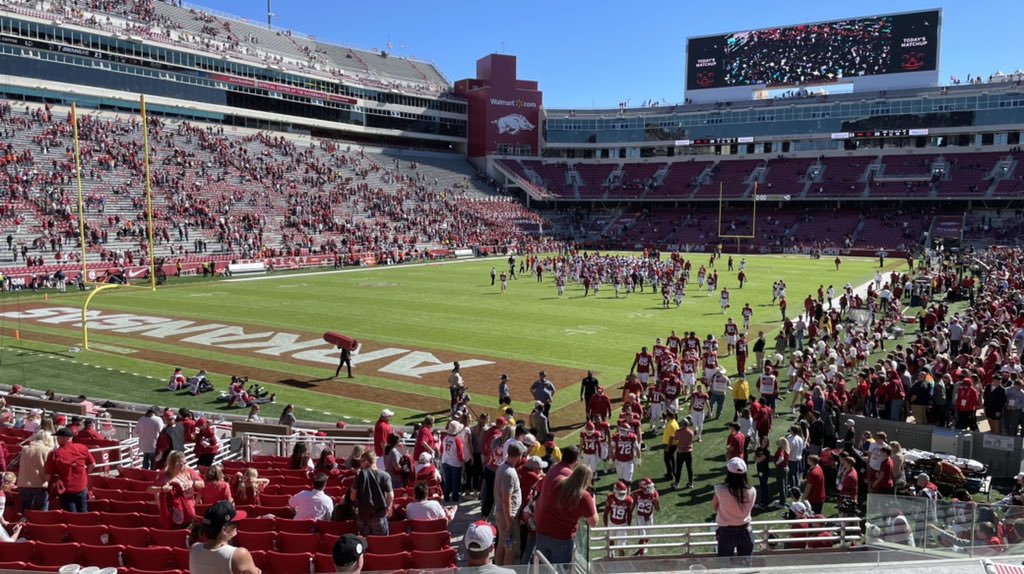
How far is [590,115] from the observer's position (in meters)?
87.2

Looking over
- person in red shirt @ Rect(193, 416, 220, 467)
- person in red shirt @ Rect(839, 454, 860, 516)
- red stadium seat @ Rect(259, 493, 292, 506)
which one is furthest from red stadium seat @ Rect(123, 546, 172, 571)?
person in red shirt @ Rect(839, 454, 860, 516)

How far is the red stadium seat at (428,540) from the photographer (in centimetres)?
664

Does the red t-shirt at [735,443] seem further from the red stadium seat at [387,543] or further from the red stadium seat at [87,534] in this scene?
the red stadium seat at [87,534]

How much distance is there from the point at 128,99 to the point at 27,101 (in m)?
7.19

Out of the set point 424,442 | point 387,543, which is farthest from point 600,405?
point 387,543

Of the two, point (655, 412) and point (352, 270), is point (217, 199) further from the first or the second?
point (655, 412)

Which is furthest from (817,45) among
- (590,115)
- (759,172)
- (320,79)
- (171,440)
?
(171,440)

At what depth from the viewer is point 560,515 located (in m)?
6.05

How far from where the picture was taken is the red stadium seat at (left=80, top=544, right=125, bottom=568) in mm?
6121

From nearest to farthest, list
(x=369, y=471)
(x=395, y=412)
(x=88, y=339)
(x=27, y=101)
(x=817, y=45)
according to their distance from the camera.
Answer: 1. (x=369, y=471)
2. (x=395, y=412)
3. (x=88, y=339)
4. (x=27, y=101)
5. (x=817, y=45)

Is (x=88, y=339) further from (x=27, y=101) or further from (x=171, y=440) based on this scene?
(x=27, y=101)

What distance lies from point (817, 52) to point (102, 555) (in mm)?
78432

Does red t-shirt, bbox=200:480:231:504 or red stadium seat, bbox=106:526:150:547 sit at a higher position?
red t-shirt, bbox=200:480:231:504

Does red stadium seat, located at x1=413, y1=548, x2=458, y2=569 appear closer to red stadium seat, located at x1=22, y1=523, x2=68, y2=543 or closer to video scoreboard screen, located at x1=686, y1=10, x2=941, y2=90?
red stadium seat, located at x1=22, y1=523, x2=68, y2=543
